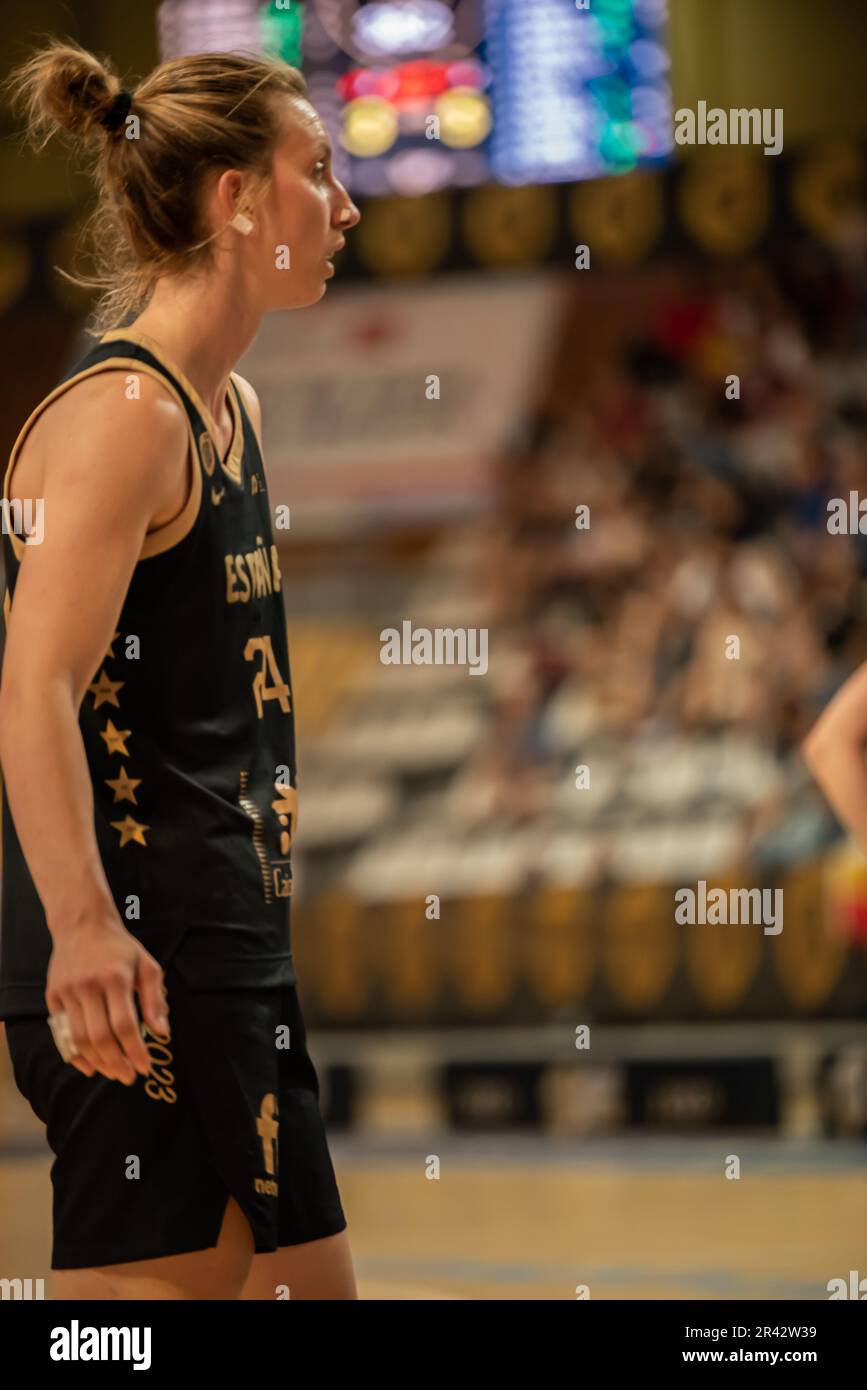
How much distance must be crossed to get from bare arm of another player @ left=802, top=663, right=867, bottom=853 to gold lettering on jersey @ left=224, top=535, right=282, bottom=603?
0.90 metres

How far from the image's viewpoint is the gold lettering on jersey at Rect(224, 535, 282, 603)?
6.40ft

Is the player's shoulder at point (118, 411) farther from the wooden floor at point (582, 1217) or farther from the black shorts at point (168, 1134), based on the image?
the wooden floor at point (582, 1217)

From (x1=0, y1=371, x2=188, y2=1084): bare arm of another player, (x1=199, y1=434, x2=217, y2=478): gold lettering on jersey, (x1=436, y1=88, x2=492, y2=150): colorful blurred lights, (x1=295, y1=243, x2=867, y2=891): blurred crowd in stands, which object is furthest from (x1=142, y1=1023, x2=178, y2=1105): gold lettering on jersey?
(x1=436, y1=88, x2=492, y2=150): colorful blurred lights

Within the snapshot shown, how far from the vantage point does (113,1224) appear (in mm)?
1823

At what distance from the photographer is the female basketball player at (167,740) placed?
1.75m

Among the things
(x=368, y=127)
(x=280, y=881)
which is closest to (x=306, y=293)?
(x=280, y=881)

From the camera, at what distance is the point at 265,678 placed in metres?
2.00

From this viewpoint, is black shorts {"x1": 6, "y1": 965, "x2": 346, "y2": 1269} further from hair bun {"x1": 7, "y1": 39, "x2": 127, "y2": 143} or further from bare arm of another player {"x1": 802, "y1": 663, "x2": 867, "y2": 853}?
bare arm of another player {"x1": 802, "y1": 663, "x2": 867, "y2": 853}

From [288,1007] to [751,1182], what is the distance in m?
4.04

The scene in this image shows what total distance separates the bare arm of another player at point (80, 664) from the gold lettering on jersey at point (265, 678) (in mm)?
191

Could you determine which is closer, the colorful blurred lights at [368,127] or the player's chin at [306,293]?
the player's chin at [306,293]

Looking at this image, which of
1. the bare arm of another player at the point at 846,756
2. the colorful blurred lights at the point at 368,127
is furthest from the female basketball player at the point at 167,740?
the colorful blurred lights at the point at 368,127

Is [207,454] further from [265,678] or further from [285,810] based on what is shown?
[285,810]

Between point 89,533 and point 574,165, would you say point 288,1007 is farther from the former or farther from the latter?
point 574,165
